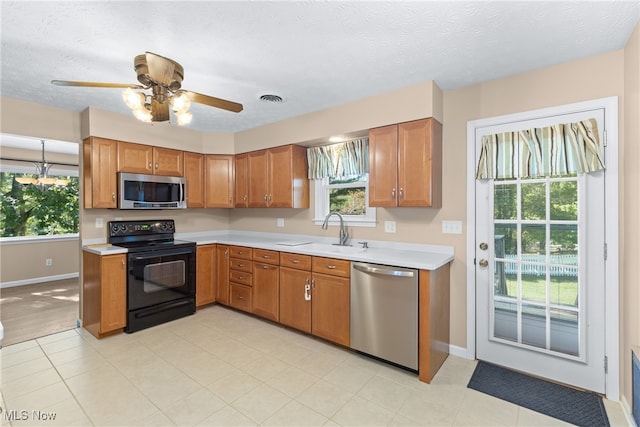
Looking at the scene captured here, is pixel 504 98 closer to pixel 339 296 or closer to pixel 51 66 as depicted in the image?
pixel 339 296

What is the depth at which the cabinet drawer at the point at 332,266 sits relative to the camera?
2.74m

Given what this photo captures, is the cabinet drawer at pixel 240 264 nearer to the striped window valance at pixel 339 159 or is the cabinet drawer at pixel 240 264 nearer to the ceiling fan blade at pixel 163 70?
the striped window valance at pixel 339 159

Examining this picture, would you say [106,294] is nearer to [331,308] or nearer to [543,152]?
[331,308]

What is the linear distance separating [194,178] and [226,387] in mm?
2788

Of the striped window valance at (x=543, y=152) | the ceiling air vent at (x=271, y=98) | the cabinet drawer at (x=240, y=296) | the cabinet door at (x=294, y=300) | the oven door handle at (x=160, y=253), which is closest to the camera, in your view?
the striped window valance at (x=543, y=152)

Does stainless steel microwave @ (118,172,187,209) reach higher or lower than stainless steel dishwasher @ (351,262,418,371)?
higher

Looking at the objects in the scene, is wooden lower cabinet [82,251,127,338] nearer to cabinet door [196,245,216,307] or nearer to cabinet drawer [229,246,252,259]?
cabinet door [196,245,216,307]

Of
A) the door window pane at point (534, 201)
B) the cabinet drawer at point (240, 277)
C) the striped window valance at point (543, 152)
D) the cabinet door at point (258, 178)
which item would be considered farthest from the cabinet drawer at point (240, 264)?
the door window pane at point (534, 201)

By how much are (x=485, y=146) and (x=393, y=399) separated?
82.4 inches

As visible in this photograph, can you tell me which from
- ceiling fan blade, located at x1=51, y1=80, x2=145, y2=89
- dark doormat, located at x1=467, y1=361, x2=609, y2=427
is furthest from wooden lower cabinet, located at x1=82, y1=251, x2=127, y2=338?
dark doormat, located at x1=467, y1=361, x2=609, y2=427

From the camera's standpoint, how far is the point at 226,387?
7.41 feet

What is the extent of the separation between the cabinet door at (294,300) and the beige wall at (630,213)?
2.33m

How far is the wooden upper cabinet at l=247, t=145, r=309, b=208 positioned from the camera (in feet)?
12.2

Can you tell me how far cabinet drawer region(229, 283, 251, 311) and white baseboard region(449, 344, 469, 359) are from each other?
7.20ft
